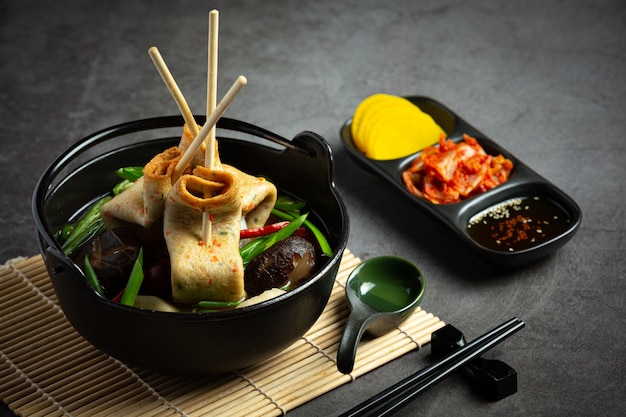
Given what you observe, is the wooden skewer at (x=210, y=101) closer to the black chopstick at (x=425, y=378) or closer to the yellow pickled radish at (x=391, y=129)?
the black chopstick at (x=425, y=378)

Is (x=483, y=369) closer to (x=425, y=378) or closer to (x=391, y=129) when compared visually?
(x=425, y=378)

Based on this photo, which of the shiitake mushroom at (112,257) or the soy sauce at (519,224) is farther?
the soy sauce at (519,224)

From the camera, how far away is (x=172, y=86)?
2.11m

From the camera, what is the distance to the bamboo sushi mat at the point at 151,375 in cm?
237

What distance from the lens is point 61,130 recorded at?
151 inches

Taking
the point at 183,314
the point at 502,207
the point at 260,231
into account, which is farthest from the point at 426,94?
the point at 183,314

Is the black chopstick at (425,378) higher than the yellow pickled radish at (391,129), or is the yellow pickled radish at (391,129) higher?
the yellow pickled radish at (391,129)

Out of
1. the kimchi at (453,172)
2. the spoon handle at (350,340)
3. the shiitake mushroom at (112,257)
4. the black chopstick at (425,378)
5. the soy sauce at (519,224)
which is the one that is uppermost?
the shiitake mushroom at (112,257)

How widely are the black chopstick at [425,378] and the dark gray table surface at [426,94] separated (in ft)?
0.32

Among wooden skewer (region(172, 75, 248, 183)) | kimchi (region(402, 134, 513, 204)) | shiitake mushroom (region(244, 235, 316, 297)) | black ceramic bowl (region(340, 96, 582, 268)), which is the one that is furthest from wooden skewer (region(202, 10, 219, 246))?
kimchi (region(402, 134, 513, 204))

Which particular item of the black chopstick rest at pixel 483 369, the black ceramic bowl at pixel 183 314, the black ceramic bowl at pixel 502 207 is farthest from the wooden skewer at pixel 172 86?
the black ceramic bowl at pixel 502 207

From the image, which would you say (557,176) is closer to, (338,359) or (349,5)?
(338,359)

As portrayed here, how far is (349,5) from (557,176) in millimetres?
1973

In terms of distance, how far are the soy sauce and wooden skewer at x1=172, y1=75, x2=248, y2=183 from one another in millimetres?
1292
